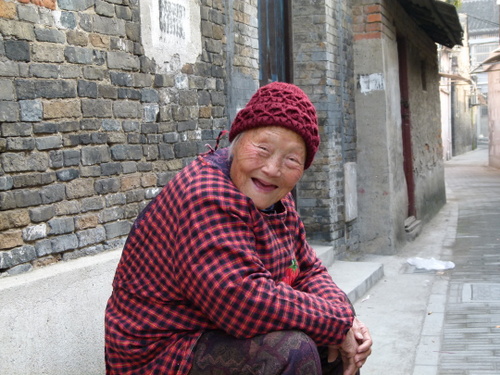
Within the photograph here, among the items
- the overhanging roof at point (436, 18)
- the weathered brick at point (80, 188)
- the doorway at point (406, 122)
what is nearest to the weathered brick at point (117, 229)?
the weathered brick at point (80, 188)

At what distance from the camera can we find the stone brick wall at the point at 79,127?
3211 millimetres

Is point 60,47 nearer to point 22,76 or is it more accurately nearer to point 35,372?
point 22,76

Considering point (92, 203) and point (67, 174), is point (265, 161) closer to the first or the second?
point (67, 174)

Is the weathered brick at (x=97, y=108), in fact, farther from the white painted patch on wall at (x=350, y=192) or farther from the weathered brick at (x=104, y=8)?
the white painted patch on wall at (x=350, y=192)

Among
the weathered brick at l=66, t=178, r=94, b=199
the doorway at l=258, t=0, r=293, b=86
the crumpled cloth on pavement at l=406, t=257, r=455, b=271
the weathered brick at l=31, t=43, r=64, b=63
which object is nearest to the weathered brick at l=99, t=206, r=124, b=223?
the weathered brick at l=66, t=178, r=94, b=199

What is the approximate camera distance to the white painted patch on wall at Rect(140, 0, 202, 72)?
4180 millimetres

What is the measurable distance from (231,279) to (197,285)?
4.2 inches

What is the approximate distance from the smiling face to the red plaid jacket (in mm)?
74

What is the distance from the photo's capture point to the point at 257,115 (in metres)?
2.38

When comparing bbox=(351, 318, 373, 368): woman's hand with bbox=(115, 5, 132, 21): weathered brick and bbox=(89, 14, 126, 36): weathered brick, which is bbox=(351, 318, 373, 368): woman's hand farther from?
bbox=(115, 5, 132, 21): weathered brick

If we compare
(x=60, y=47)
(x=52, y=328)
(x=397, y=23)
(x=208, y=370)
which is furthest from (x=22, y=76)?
(x=397, y=23)

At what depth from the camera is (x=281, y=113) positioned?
7.74ft

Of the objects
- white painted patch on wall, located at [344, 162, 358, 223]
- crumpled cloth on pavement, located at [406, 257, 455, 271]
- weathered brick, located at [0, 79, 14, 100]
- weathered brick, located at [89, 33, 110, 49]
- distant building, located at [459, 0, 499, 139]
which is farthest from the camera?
distant building, located at [459, 0, 499, 139]

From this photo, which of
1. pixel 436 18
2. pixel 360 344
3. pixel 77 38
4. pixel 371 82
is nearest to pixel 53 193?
pixel 77 38
